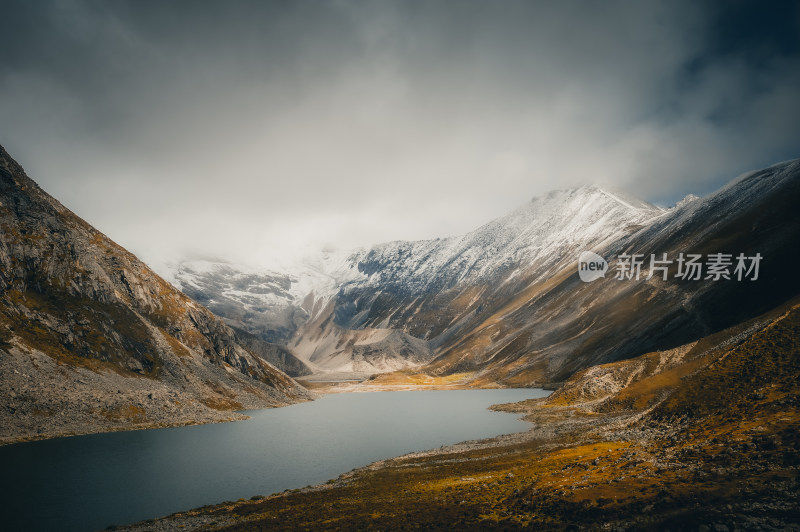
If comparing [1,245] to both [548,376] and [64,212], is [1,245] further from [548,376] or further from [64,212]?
[548,376]

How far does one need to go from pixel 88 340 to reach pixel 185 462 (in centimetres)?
6639

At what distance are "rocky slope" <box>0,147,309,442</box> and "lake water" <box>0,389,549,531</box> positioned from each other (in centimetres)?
1076

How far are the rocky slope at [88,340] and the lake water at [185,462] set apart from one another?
424 inches

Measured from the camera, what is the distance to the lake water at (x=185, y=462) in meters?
45.7

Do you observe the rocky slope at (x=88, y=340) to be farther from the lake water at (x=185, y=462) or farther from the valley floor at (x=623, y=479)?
the valley floor at (x=623, y=479)

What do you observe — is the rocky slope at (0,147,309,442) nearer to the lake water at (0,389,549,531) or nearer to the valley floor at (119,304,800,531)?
the lake water at (0,389,549,531)

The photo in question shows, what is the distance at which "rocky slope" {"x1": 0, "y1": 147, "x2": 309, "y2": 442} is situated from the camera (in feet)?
290

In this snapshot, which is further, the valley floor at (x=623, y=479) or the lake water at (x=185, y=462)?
the lake water at (x=185, y=462)

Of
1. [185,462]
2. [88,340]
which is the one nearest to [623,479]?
[185,462]

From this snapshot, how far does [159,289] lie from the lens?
526 ft

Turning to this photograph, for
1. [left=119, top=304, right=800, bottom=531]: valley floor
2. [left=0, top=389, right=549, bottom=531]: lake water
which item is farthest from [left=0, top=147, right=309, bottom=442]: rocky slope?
[left=119, top=304, right=800, bottom=531]: valley floor

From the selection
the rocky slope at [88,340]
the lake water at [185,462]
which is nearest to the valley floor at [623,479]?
the lake water at [185,462]

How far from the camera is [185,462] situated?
6875 cm

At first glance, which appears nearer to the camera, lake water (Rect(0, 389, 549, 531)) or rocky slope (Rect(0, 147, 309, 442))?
lake water (Rect(0, 389, 549, 531))
